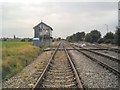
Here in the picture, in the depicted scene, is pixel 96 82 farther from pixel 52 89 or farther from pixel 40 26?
pixel 40 26

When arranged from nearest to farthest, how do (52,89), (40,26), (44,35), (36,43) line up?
1. (52,89)
2. (36,43)
3. (44,35)
4. (40,26)

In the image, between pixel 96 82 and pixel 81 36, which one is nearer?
pixel 96 82

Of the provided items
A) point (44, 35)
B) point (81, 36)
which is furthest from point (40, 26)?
point (81, 36)

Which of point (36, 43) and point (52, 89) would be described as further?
point (36, 43)

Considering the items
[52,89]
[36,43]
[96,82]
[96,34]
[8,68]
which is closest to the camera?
[52,89]

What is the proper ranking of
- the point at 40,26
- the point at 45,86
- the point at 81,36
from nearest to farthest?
the point at 45,86
the point at 40,26
the point at 81,36

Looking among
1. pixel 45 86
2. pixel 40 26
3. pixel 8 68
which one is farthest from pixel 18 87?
pixel 40 26

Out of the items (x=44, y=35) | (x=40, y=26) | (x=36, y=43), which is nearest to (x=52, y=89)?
(x=36, y=43)

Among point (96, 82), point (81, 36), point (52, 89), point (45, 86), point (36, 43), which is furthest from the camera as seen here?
point (81, 36)

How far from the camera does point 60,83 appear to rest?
10.3 meters

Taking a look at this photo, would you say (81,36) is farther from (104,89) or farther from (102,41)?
(104,89)

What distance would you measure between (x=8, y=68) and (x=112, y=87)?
7.17 metres

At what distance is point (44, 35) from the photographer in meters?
76.9

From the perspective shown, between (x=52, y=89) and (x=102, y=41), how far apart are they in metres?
72.1
